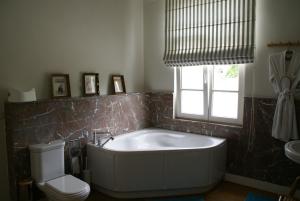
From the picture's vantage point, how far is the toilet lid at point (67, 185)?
2.36 meters

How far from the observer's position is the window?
3430mm

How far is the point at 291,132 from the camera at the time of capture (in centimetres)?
284

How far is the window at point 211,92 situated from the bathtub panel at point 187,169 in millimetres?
789

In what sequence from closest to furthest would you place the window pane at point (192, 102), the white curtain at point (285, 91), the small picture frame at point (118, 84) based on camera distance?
the white curtain at point (285, 91), the small picture frame at point (118, 84), the window pane at point (192, 102)

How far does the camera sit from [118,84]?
3.70m

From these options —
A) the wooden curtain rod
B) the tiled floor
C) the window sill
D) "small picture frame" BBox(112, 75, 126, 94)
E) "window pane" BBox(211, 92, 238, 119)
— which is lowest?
the tiled floor

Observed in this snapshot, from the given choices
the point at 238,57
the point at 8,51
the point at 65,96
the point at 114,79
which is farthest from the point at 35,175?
the point at 238,57

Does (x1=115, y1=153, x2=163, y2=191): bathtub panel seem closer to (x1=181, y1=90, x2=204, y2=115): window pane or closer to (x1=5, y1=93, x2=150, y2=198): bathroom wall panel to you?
(x1=5, y1=93, x2=150, y2=198): bathroom wall panel

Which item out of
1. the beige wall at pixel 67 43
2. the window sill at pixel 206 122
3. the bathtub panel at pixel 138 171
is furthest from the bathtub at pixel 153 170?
the beige wall at pixel 67 43

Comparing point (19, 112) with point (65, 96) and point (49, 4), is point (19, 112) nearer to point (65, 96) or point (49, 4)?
point (65, 96)

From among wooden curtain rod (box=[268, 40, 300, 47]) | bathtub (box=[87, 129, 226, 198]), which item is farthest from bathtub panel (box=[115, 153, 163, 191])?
→ wooden curtain rod (box=[268, 40, 300, 47])

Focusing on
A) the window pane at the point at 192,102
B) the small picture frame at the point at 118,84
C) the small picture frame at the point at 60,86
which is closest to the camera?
the small picture frame at the point at 60,86

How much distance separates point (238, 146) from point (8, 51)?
2947mm

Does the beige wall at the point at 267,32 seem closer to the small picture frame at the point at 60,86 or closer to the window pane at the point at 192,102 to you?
the window pane at the point at 192,102
